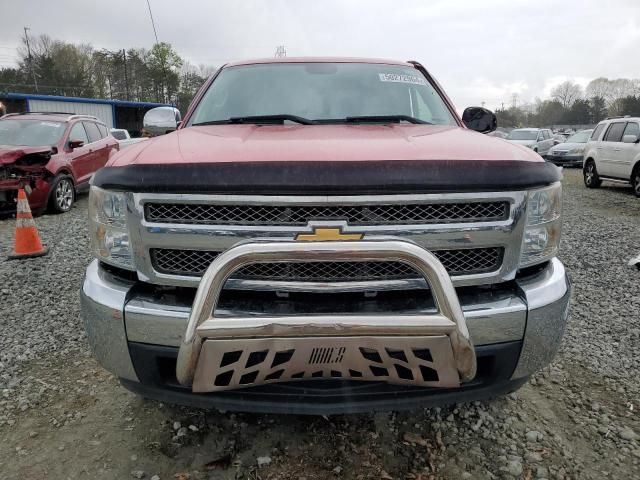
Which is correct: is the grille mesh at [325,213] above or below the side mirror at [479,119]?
below

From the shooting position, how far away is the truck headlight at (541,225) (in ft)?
5.89

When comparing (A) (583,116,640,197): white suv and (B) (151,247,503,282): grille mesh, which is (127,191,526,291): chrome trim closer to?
Answer: (B) (151,247,503,282): grille mesh

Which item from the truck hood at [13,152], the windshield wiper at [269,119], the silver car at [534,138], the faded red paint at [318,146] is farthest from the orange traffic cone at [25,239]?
the silver car at [534,138]

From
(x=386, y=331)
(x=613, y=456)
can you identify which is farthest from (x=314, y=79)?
(x=613, y=456)

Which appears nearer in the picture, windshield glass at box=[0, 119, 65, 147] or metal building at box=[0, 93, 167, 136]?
windshield glass at box=[0, 119, 65, 147]

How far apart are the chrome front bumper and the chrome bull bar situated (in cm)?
9

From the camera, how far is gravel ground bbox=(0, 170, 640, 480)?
2018 millimetres

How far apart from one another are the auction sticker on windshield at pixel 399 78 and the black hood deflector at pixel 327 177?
1.62 meters

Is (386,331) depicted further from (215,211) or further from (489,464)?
(489,464)

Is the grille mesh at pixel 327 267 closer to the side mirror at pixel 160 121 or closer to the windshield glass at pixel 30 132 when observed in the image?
the side mirror at pixel 160 121

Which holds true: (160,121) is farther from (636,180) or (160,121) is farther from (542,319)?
(636,180)

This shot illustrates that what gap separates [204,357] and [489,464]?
1.41 m

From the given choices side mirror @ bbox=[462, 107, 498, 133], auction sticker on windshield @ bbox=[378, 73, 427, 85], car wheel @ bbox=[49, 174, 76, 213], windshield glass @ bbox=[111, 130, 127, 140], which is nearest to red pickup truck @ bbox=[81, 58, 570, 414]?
auction sticker on windshield @ bbox=[378, 73, 427, 85]

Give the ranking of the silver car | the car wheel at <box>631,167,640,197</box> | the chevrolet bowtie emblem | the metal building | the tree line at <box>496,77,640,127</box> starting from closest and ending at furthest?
1. the chevrolet bowtie emblem
2. the car wheel at <box>631,167,640,197</box>
3. the silver car
4. the metal building
5. the tree line at <box>496,77,640,127</box>
